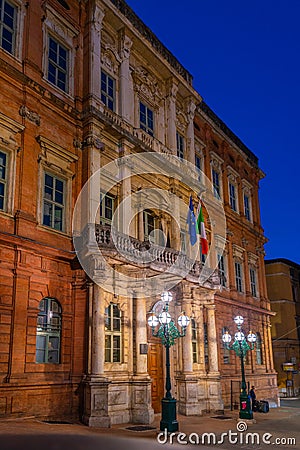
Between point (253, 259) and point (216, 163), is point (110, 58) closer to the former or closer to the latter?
point (216, 163)

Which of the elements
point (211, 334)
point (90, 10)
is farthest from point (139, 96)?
point (211, 334)

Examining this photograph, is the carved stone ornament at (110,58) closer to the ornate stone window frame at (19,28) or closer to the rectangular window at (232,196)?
the ornate stone window frame at (19,28)

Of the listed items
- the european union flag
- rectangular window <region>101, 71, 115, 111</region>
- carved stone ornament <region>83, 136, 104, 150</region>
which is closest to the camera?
carved stone ornament <region>83, 136, 104, 150</region>

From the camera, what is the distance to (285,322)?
1718 inches

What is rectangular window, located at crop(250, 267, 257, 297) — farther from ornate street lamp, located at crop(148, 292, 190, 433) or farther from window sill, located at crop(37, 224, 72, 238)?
window sill, located at crop(37, 224, 72, 238)

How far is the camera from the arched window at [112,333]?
18319 mm

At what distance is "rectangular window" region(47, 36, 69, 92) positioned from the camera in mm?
19391

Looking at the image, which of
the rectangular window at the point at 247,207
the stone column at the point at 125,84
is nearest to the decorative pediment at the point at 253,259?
the rectangular window at the point at 247,207

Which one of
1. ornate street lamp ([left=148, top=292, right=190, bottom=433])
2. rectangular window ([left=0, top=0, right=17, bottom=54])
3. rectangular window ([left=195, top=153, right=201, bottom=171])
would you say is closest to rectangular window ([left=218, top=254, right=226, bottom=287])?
rectangular window ([left=195, top=153, right=201, bottom=171])

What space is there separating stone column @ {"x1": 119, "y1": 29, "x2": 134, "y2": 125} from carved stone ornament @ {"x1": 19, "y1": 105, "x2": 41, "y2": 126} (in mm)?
5105

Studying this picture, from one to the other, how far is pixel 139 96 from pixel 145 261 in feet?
31.0

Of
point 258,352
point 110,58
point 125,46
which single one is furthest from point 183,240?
point 258,352

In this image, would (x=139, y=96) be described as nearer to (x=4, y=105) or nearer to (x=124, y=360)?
(x=4, y=105)

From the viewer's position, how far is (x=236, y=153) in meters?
35.0
